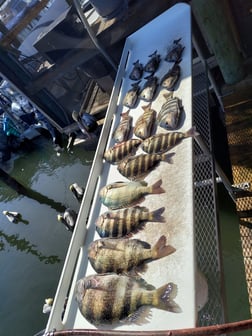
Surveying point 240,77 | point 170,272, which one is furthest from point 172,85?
point 170,272

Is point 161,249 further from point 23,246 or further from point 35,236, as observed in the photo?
point 23,246

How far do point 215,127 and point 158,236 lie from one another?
3.64 m

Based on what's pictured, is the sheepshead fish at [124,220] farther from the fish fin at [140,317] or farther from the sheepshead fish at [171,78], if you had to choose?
the sheepshead fish at [171,78]

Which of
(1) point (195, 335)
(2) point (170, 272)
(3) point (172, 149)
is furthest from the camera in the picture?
(3) point (172, 149)

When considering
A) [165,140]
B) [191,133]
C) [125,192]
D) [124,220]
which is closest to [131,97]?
[165,140]

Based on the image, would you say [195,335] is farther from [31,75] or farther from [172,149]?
[31,75]

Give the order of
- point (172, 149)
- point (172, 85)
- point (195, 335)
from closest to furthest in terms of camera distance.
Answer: point (195, 335) → point (172, 149) → point (172, 85)

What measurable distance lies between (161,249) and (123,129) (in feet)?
5.42

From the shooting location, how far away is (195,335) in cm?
124

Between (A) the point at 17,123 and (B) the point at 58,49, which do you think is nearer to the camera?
(B) the point at 58,49

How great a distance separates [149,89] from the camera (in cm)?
355

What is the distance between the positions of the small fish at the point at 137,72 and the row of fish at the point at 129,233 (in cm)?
60

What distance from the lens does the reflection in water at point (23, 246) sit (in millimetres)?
5700

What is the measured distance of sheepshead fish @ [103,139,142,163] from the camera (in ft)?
10.0
